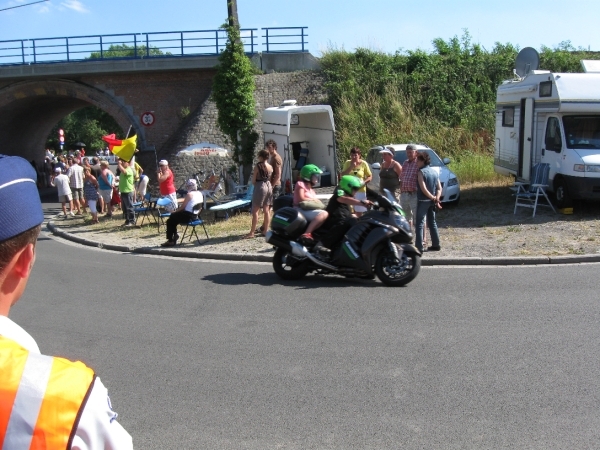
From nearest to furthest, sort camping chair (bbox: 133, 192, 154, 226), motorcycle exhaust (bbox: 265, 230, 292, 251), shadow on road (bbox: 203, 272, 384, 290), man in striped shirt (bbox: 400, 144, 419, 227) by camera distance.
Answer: shadow on road (bbox: 203, 272, 384, 290) → motorcycle exhaust (bbox: 265, 230, 292, 251) → man in striped shirt (bbox: 400, 144, 419, 227) → camping chair (bbox: 133, 192, 154, 226)

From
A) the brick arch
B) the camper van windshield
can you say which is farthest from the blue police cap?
the brick arch

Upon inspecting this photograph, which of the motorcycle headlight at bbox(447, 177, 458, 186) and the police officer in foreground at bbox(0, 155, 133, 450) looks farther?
the motorcycle headlight at bbox(447, 177, 458, 186)

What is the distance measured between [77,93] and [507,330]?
26.9 m

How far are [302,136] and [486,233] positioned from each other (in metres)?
8.74

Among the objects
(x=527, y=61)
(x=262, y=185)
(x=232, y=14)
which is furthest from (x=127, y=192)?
(x=527, y=61)

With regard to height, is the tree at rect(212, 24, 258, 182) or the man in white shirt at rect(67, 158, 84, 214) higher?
the tree at rect(212, 24, 258, 182)

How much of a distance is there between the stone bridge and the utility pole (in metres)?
5.35

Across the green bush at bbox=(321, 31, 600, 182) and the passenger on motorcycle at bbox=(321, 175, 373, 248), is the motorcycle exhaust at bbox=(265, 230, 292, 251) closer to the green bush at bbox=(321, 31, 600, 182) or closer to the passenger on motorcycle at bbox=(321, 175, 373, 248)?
the passenger on motorcycle at bbox=(321, 175, 373, 248)

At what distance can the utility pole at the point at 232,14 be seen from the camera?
21.7 m

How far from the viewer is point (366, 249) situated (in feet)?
30.4

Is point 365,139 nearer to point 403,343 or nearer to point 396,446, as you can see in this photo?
point 403,343

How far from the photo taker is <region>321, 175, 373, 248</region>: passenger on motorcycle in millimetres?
9695

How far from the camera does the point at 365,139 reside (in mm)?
25984

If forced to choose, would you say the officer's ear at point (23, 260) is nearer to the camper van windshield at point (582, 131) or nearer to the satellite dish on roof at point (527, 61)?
the camper van windshield at point (582, 131)
